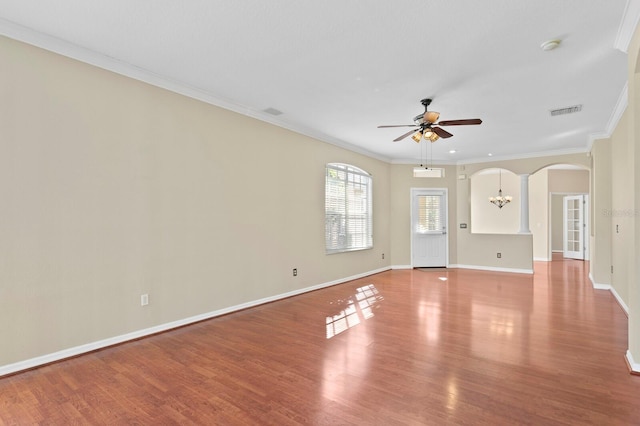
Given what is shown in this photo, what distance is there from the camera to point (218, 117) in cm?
436

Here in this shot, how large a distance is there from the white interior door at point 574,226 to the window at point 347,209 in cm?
780

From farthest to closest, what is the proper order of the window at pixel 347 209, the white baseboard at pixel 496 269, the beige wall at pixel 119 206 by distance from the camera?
the white baseboard at pixel 496 269
the window at pixel 347 209
the beige wall at pixel 119 206

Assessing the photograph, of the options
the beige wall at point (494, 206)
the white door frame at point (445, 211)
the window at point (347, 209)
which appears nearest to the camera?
the window at point (347, 209)

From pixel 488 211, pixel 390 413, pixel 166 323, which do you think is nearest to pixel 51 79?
pixel 166 323

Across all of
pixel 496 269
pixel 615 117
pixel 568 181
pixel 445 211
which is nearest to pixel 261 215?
pixel 615 117

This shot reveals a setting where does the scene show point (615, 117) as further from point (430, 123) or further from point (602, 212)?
point (430, 123)

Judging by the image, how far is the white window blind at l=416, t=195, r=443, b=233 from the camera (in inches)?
337

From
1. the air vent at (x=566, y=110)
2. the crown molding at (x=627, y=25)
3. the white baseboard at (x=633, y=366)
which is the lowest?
the white baseboard at (x=633, y=366)

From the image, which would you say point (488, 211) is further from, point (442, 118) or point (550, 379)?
point (550, 379)

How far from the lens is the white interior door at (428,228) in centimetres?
852

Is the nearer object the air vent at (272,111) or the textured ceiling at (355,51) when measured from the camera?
the textured ceiling at (355,51)

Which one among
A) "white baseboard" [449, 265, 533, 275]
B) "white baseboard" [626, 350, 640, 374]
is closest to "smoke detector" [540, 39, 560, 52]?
"white baseboard" [626, 350, 640, 374]

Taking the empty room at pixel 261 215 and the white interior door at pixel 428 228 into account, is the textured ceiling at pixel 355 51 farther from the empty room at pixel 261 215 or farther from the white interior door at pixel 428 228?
the white interior door at pixel 428 228

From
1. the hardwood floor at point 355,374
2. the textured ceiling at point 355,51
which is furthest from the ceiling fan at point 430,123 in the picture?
the hardwood floor at point 355,374
